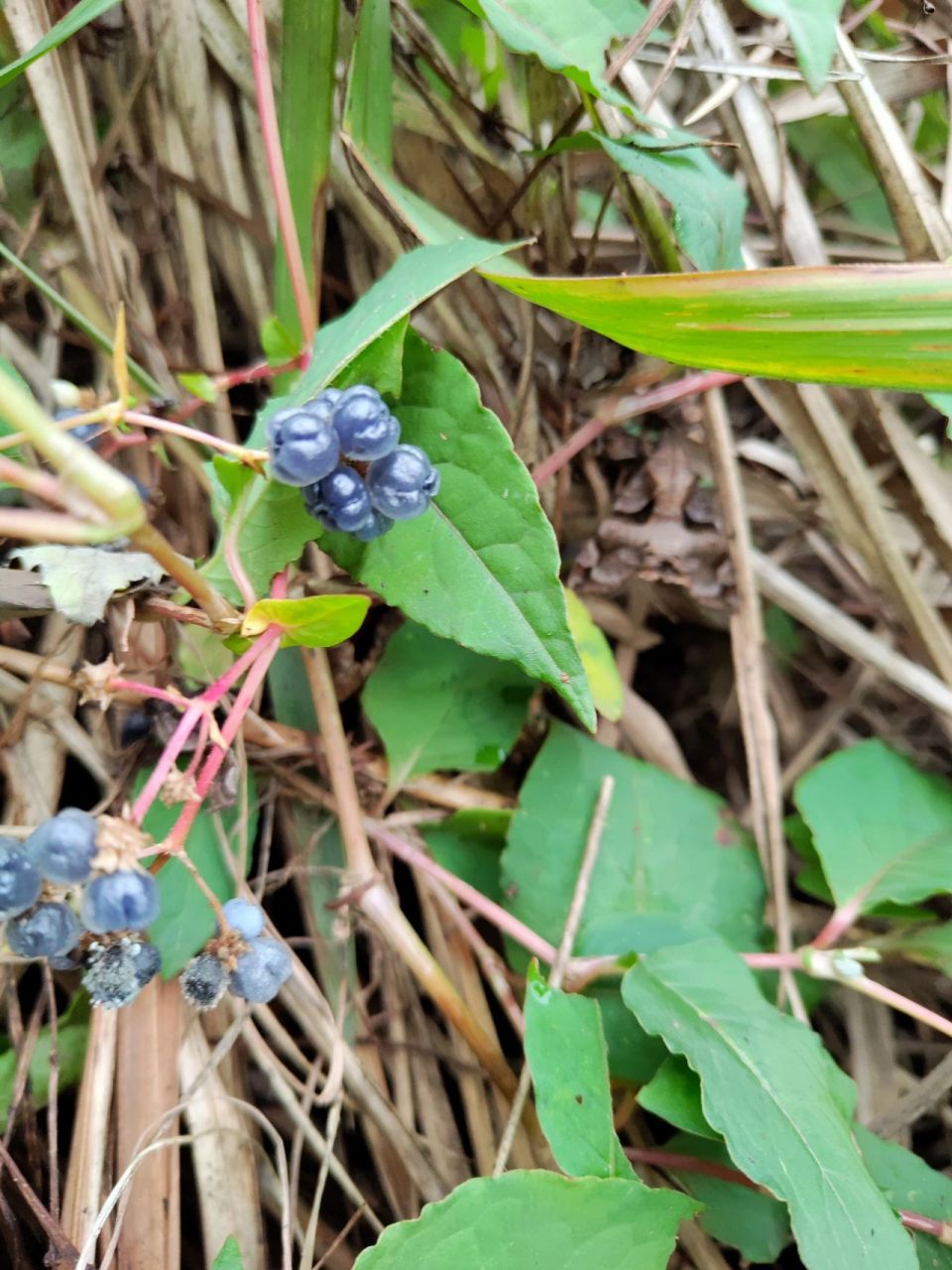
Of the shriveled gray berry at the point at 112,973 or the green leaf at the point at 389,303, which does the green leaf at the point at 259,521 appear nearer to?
the green leaf at the point at 389,303

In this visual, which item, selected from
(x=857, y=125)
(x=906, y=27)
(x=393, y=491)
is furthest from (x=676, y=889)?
(x=906, y=27)

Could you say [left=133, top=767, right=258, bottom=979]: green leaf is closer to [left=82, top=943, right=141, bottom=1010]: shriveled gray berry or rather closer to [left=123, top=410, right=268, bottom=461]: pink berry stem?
[left=82, top=943, right=141, bottom=1010]: shriveled gray berry

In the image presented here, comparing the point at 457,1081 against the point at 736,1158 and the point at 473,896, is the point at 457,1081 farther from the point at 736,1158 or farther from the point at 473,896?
the point at 736,1158

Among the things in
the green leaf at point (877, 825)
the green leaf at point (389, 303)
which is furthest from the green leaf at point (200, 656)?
the green leaf at point (877, 825)

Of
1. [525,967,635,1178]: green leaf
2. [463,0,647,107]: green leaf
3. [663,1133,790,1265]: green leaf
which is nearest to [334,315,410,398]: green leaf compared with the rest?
[463,0,647,107]: green leaf

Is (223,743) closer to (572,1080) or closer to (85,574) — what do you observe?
(85,574)

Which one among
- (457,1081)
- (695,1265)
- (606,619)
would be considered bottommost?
(695,1265)
